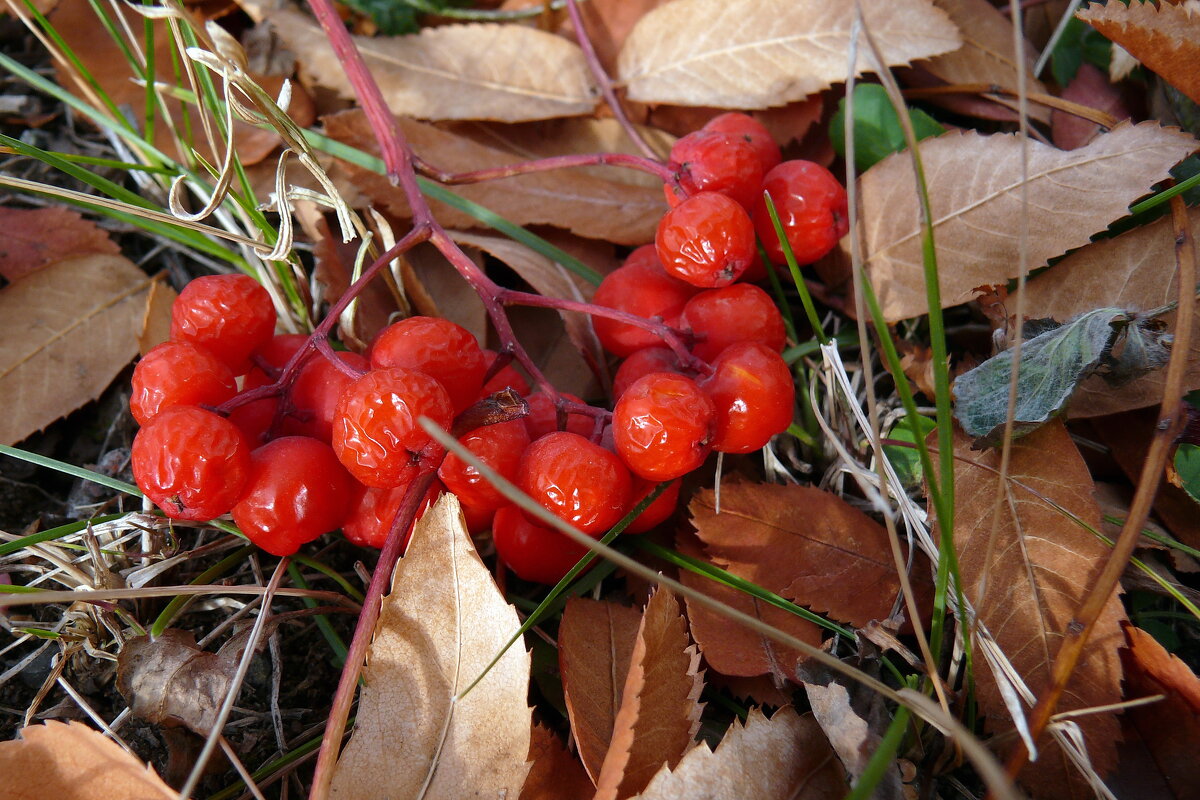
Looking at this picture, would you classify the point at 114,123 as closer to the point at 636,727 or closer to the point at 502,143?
the point at 502,143

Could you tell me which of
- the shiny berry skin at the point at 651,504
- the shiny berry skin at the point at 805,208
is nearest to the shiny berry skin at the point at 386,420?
the shiny berry skin at the point at 651,504

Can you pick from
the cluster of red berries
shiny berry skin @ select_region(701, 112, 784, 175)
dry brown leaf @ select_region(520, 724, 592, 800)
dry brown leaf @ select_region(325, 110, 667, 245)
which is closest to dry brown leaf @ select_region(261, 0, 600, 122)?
dry brown leaf @ select_region(325, 110, 667, 245)

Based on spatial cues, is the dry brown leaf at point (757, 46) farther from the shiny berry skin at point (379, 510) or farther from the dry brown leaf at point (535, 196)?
the shiny berry skin at point (379, 510)

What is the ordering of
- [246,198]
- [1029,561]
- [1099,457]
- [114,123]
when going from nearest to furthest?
1. [1029,561]
2. [1099,457]
3. [246,198]
4. [114,123]

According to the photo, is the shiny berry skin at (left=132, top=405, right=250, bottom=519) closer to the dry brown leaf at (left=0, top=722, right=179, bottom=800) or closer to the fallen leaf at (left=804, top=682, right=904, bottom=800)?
the dry brown leaf at (left=0, top=722, right=179, bottom=800)

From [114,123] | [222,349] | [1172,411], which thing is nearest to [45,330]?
[114,123]
